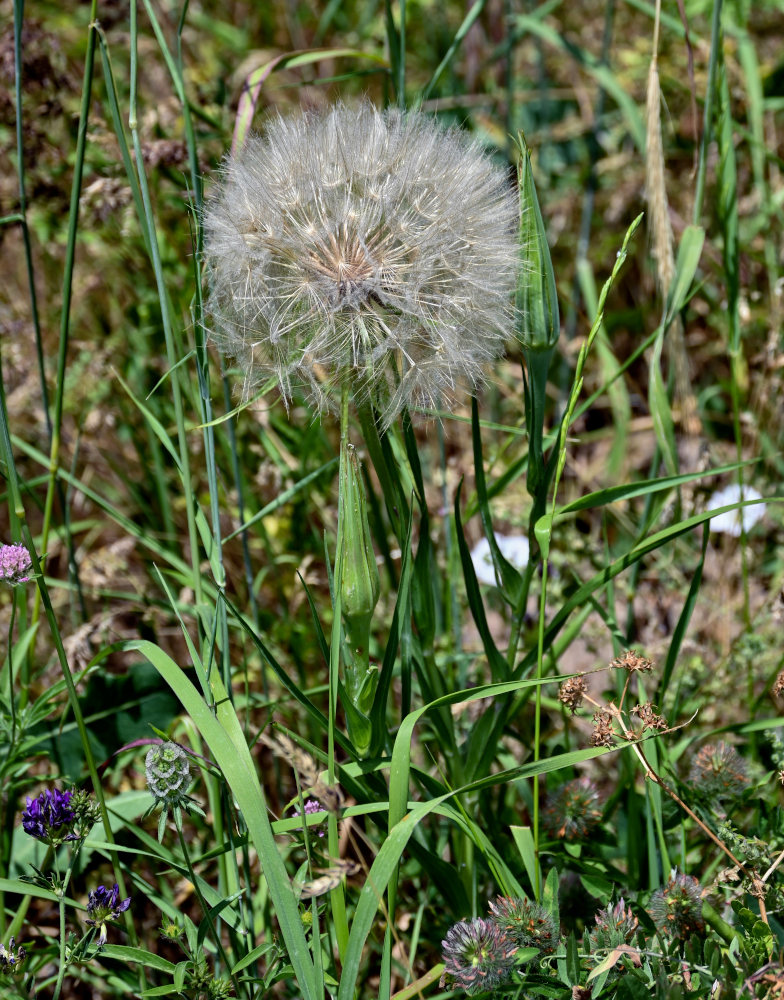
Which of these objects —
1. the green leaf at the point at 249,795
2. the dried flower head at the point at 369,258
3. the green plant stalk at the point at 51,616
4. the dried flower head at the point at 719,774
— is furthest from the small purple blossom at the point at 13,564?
the dried flower head at the point at 719,774

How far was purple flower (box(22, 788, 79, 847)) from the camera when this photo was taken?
112 centimetres

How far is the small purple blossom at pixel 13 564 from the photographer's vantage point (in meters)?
1.21

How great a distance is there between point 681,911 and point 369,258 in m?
0.94

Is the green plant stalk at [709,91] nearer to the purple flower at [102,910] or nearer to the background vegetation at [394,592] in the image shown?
the background vegetation at [394,592]

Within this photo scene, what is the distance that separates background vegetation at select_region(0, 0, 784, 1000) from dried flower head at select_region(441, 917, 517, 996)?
5 cm

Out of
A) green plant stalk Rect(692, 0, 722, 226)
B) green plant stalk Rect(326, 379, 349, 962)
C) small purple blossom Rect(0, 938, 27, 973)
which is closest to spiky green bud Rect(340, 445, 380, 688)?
green plant stalk Rect(326, 379, 349, 962)

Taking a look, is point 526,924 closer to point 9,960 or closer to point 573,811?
point 573,811

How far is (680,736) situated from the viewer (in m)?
1.86

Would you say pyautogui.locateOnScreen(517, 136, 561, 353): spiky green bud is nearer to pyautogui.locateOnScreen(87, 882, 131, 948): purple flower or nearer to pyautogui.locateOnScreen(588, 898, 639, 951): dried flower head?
pyautogui.locateOnScreen(588, 898, 639, 951): dried flower head

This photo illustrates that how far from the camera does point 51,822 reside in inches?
44.8

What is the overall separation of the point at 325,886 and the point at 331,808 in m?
0.07

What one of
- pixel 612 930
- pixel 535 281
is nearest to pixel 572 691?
pixel 612 930

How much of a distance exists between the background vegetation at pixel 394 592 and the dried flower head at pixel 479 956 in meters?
0.05

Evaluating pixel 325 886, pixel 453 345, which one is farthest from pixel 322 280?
pixel 325 886
